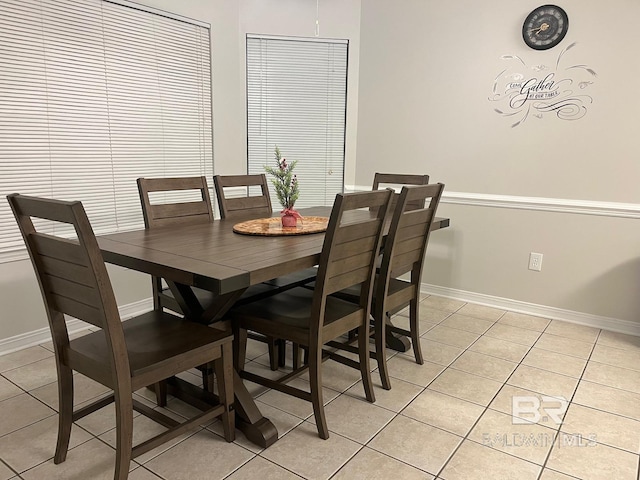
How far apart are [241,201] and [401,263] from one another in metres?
1.21

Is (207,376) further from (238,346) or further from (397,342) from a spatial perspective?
(397,342)

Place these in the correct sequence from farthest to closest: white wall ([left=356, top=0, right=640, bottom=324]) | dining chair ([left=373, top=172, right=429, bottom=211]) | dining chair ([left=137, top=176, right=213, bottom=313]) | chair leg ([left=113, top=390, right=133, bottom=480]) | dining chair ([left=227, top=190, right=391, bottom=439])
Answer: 1. dining chair ([left=373, top=172, right=429, bottom=211])
2. white wall ([left=356, top=0, right=640, bottom=324])
3. dining chair ([left=137, top=176, right=213, bottom=313])
4. dining chair ([left=227, top=190, right=391, bottom=439])
5. chair leg ([left=113, top=390, right=133, bottom=480])

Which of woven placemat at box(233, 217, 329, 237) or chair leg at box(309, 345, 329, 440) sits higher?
woven placemat at box(233, 217, 329, 237)

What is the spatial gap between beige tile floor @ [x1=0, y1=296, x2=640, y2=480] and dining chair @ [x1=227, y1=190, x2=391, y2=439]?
0.20m

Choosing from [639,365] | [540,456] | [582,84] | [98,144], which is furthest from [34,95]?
[639,365]

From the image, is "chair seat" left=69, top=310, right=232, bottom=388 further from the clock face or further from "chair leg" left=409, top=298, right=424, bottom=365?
the clock face

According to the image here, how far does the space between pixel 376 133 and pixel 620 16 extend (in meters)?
1.94

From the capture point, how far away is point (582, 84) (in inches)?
128

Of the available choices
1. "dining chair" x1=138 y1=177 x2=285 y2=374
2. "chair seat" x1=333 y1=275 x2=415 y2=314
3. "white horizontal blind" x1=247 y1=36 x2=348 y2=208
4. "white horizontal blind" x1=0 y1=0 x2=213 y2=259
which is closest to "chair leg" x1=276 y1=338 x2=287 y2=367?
"dining chair" x1=138 y1=177 x2=285 y2=374

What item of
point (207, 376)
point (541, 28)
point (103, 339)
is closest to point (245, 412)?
point (207, 376)

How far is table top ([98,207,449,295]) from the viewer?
1653mm

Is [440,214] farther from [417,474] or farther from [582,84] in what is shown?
[417,474]

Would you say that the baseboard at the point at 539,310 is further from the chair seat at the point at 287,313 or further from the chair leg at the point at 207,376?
the chair leg at the point at 207,376

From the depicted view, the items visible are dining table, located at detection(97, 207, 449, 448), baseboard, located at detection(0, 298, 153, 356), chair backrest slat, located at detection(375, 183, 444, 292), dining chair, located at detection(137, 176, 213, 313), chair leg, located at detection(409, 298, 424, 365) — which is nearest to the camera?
dining table, located at detection(97, 207, 449, 448)
